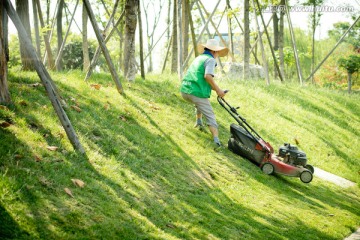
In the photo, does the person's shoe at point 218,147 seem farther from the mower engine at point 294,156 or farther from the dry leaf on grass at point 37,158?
the dry leaf on grass at point 37,158

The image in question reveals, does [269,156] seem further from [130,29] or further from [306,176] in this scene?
[130,29]

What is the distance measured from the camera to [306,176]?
8.28m

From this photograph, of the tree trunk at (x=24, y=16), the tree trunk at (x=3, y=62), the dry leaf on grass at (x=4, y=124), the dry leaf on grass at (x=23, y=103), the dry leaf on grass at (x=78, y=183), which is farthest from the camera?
the tree trunk at (x=24, y=16)

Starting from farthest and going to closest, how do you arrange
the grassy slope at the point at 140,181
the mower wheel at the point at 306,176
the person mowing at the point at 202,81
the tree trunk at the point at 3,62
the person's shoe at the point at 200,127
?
the person's shoe at the point at 200,127, the person mowing at the point at 202,81, the mower wheel at the point at 306,176, the tree trunk at the point at 3,62, the grassy slope at the point at 140,181

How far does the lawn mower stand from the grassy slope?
8.7 inches

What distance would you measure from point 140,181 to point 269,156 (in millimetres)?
3355

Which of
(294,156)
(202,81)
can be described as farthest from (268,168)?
(202,81)

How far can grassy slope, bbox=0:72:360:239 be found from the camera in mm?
4426

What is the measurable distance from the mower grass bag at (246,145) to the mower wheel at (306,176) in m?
0.79

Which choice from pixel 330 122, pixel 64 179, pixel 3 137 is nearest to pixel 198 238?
pixel 64 179

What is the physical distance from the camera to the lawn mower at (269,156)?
8.30m

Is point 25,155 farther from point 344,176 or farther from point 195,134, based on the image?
point 344,176

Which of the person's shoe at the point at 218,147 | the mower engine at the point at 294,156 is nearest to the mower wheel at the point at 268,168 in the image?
the mower engine at the point at 294,156

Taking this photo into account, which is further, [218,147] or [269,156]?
[218,147]
